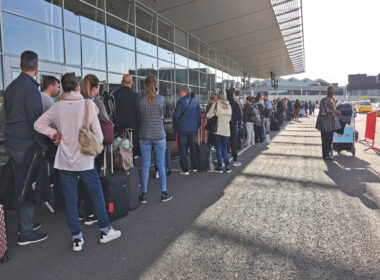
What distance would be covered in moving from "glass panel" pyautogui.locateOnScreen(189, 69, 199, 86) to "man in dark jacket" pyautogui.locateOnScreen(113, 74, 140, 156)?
12708mm

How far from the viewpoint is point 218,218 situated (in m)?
4.21

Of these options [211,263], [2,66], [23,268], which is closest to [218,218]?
[211,263]

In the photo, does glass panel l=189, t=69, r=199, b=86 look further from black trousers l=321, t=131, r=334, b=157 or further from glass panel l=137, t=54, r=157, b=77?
black trousers l=321, t=131, r=334, b=157

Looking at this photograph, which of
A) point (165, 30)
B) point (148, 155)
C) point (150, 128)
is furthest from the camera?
point (165, 30)

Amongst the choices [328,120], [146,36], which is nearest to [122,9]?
[146,36]

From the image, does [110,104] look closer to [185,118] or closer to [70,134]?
[70,134]

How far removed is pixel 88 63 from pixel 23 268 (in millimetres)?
7484

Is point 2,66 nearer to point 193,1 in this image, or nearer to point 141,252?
point 141,252

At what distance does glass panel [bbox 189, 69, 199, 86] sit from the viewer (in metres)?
17.9

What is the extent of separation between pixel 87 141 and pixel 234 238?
194cm

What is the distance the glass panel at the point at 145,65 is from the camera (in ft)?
40.8

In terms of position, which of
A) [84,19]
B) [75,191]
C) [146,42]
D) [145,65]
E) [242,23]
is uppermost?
[242,23]

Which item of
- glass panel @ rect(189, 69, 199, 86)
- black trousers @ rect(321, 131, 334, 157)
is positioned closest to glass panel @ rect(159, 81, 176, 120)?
glass panel @ rect(189, 69, 199, 86)

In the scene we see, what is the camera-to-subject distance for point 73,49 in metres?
8.93
